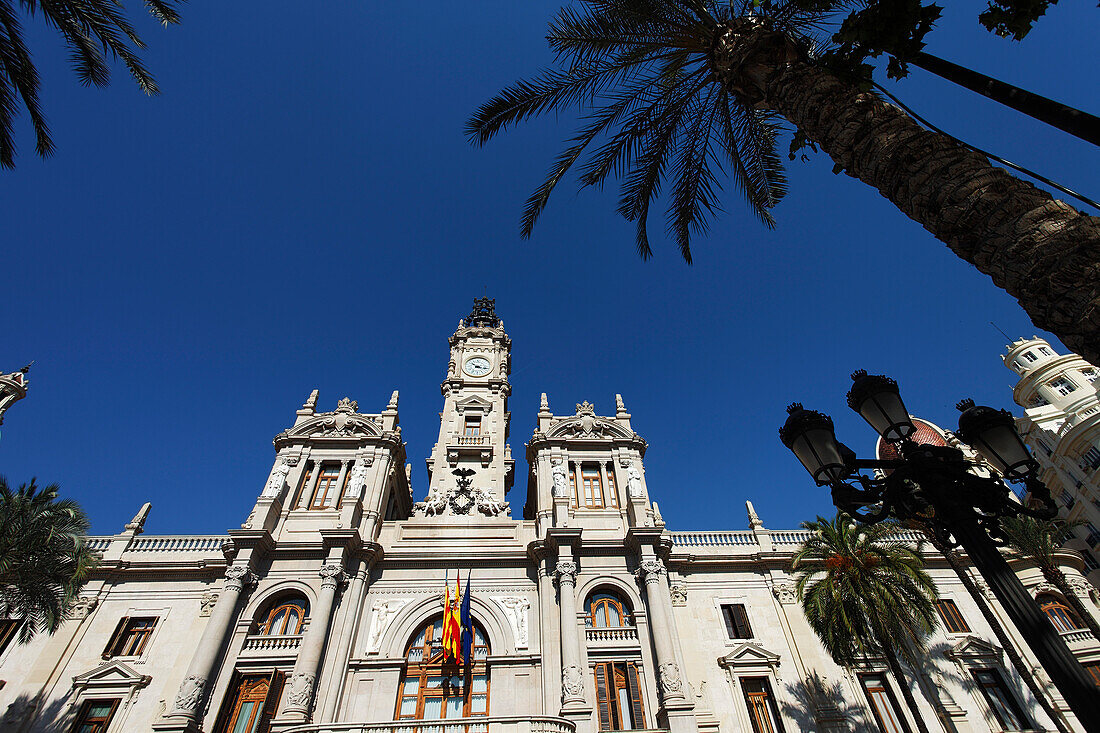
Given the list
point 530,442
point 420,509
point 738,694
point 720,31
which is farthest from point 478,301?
point 720,31

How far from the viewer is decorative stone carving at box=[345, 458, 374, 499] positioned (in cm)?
2768

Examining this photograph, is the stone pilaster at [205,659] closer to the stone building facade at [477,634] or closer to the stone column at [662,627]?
the stone building facade at [477,634]

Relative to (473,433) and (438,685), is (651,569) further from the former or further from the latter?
(473,433)

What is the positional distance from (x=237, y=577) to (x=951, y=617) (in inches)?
1224

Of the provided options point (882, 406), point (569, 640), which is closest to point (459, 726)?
point (569, 640)

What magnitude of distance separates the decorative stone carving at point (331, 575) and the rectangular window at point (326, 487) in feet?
16.0

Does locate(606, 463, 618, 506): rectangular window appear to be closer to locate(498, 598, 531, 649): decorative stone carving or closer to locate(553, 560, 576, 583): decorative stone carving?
locate(553, 560, 576, 583): decorative stone carving

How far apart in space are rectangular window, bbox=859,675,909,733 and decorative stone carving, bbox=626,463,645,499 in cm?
1170

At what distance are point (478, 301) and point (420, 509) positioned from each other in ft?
79.3

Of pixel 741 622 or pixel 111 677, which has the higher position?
pixel 741 622

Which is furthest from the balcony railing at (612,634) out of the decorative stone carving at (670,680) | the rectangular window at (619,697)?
the decorative stone carving at (670,680)

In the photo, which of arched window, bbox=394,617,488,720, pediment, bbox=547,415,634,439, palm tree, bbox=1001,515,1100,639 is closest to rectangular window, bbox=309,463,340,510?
arched window, bbox=394,617,488,720

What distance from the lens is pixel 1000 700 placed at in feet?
75.4

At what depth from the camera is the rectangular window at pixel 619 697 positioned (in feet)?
68.9
